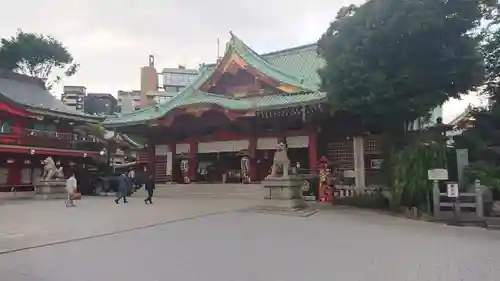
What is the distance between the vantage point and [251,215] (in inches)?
512

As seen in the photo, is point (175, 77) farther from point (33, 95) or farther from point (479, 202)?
point (479, 202)

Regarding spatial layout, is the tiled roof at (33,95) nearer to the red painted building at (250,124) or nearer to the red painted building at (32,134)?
the red painted building at (32,134)

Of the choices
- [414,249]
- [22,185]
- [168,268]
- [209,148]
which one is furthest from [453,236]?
[22,185]

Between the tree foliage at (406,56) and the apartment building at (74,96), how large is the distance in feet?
127

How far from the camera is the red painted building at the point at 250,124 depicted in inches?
772

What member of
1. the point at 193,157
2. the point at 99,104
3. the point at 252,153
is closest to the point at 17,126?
the point at 193,157

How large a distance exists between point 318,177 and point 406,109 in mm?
5852

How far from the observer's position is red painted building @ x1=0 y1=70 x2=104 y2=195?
26.0 metres

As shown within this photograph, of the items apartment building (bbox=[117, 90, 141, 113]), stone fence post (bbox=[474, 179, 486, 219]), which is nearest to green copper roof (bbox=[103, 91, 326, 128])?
stone fence post (bbox=[474, 179, 486, 219])

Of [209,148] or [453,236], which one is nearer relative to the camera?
[453,236]

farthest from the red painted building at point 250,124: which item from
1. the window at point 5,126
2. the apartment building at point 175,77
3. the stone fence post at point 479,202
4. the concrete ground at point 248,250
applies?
the apartment building at point 175,77

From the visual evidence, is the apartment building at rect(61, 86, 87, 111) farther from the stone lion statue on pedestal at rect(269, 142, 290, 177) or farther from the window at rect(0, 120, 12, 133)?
the stone lion statue on pedestal at rect(269, 142, 290, 177)

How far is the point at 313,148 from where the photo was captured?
20.1 metres

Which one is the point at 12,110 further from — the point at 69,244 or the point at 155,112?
the point at 69,244
